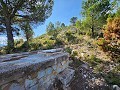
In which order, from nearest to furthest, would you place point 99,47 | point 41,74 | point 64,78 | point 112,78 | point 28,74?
point 28,74
point 41,74
point 64,78
point 112,78
point 99,47

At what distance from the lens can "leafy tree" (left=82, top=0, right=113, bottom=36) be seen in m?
16.2

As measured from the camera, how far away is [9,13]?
452 inches

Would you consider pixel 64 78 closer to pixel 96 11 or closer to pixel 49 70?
pixel 49 70

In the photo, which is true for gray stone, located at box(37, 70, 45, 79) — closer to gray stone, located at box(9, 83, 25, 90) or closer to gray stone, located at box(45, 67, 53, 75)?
gray stone, located at box(45, 67, 53, 75)

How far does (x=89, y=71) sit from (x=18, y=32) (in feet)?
30.1

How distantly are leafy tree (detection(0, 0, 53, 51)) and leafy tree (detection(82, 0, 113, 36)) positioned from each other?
A: 5.45 metres

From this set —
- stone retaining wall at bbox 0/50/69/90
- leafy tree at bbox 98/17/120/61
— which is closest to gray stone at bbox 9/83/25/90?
stone retaining wall at bbox 0/50/69/90

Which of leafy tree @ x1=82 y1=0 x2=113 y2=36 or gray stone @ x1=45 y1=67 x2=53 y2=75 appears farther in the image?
leafy tree @ x1=82 y1=0 x2=113 y2=36

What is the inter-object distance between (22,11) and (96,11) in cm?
764

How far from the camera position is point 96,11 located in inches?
639

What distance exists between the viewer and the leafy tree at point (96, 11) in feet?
53.2

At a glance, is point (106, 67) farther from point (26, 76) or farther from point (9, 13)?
point (9, 13)

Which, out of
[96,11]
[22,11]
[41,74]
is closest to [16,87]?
[41,74]

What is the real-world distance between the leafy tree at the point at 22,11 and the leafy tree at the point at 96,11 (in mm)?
5449
